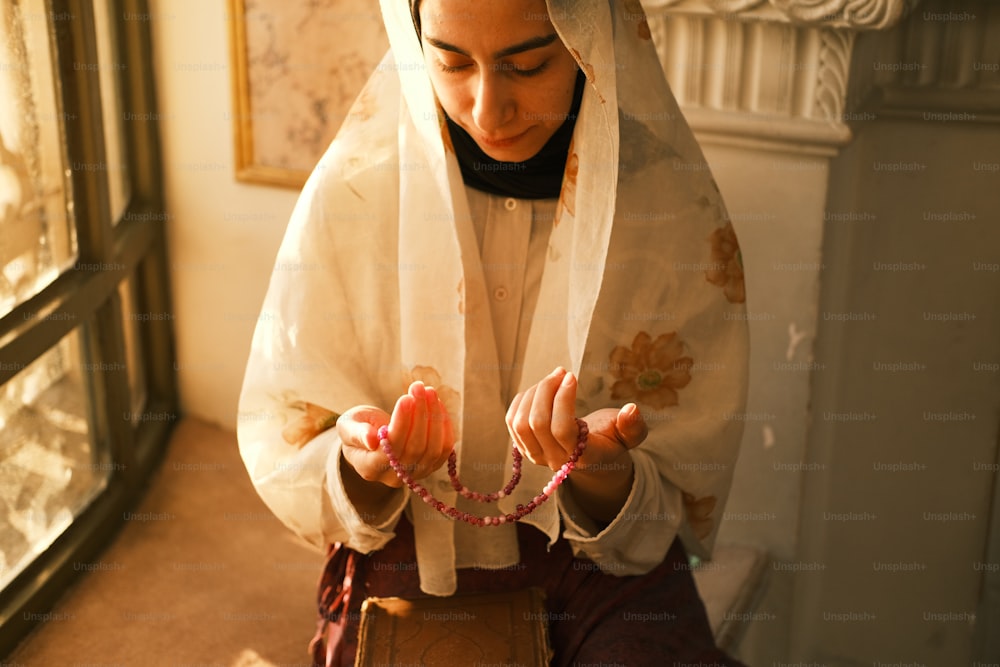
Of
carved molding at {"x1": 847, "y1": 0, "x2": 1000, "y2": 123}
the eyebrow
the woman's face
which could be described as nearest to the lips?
the woman's face

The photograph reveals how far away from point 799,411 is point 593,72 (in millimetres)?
874

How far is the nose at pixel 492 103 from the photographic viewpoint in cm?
132

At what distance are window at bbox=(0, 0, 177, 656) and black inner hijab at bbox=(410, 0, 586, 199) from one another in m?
0.75

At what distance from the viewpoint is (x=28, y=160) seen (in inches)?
71.4

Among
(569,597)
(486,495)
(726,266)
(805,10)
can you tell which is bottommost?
(569,597)

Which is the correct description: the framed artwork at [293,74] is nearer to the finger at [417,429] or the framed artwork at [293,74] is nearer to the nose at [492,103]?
the nose at [492,103]

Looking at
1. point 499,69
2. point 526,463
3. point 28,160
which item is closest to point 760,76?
point 499,69

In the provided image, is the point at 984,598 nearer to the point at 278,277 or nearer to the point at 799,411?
the point at 799,411

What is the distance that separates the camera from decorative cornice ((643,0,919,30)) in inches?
62.5

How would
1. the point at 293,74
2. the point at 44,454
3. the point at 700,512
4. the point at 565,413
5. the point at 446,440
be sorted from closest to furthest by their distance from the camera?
the point at 565,413
the point at 446,440
the point at 700,512
the point at 44,454
the point at 293,74

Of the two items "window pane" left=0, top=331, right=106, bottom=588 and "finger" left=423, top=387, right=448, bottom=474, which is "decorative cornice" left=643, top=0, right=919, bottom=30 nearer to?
"finger" left=423, top=387, right=448, bottom=474

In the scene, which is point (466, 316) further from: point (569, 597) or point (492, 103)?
point (569, 597)

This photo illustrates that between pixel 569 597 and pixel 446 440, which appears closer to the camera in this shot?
pixel 446 440

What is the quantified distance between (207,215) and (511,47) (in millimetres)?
1291
